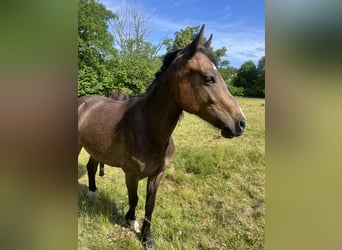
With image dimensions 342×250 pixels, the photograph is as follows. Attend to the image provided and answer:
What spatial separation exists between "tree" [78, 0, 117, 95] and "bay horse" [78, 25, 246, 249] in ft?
0.67

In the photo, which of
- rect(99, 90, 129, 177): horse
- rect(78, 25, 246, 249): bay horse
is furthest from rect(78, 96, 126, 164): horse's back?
rect(99, 90, 129, 177): horse

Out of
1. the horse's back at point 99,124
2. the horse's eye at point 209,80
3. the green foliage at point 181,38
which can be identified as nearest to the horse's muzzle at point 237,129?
the horse's eye at point 209,80

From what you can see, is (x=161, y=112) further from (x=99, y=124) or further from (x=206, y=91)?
(x=99, y=124)

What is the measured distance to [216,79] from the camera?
4.34 ft

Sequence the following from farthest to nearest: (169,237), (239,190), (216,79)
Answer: (239,190)
(169,237)
(216,79)

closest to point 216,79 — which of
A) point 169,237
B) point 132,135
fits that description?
point 132,135

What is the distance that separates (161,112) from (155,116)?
0.06m

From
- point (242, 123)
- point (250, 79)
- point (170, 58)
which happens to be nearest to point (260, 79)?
point (250, 79)

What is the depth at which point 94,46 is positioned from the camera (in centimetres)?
178

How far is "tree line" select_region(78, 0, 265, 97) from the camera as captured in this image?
1643 mm

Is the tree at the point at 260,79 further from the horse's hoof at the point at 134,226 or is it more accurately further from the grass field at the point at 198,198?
the horse's hoof at the point at 134,226

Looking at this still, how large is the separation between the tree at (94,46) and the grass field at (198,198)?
0.77m
